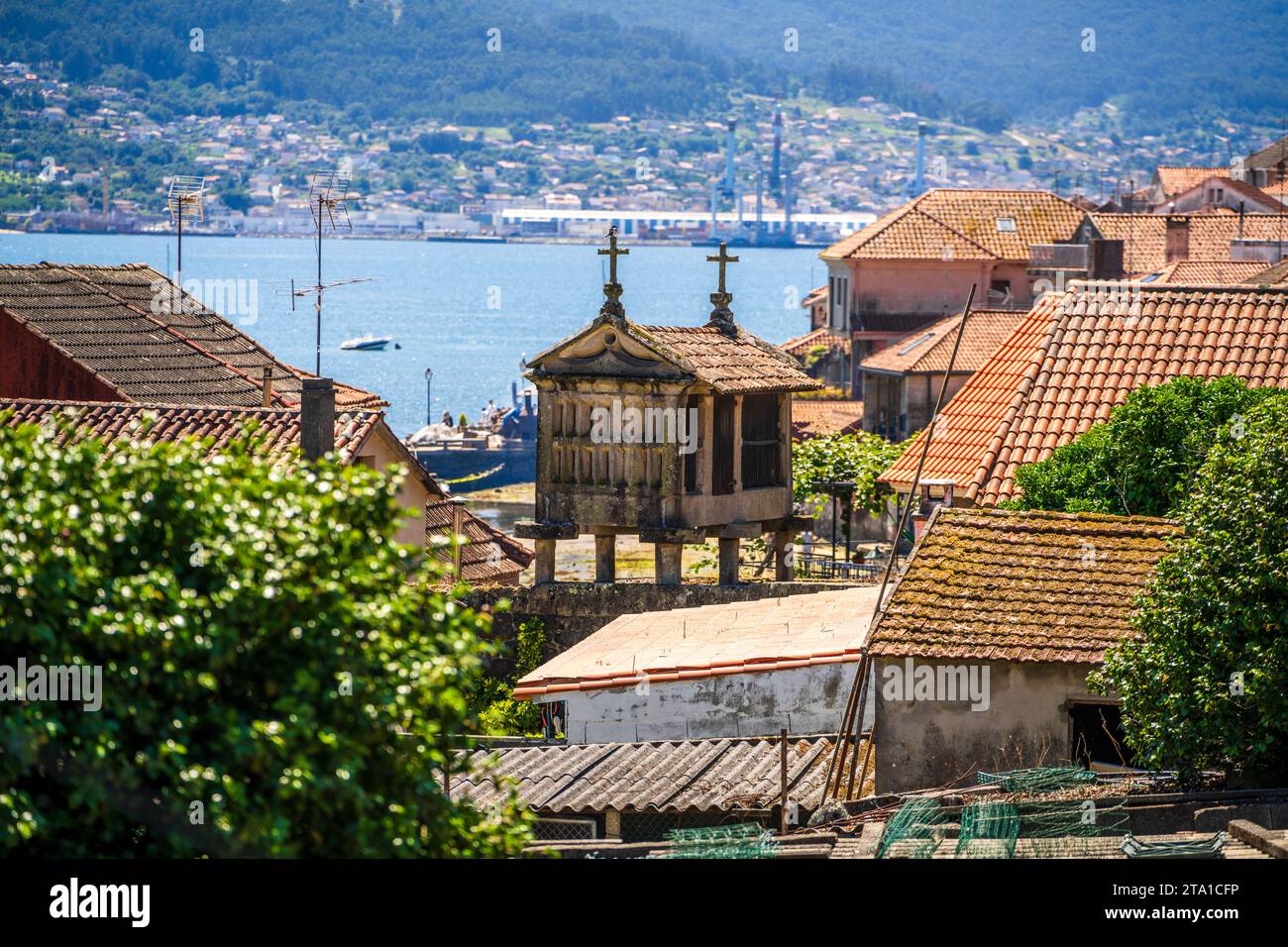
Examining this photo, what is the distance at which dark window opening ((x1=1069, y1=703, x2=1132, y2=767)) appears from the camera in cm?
1809

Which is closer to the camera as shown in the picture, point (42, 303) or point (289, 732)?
point (289, 732)

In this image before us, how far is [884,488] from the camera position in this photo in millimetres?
45375

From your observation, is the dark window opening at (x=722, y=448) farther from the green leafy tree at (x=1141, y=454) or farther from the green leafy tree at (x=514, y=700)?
the green leafy tree at (x=1141, y=454)

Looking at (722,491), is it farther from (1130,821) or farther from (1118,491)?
(1130,821)

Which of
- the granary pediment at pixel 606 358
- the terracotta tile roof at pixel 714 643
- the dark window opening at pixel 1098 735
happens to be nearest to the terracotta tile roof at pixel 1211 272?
the granary pediment at pixel 606 358

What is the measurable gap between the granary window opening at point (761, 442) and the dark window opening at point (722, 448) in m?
0.35

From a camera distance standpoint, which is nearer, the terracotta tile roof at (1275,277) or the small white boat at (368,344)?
the terracotta tile roof at (1275,277)

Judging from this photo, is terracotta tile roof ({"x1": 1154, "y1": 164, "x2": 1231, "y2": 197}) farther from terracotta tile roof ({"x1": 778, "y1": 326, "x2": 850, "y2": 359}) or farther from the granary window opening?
the granary window opening

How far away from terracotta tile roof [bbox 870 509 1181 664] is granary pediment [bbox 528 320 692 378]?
342 inches

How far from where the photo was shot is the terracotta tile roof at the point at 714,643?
21250 millimetres

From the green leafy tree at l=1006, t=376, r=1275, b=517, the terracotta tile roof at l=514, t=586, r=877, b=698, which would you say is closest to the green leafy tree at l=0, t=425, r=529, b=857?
the terracotta tile roof at l=514, t=586, r=877, b=698
